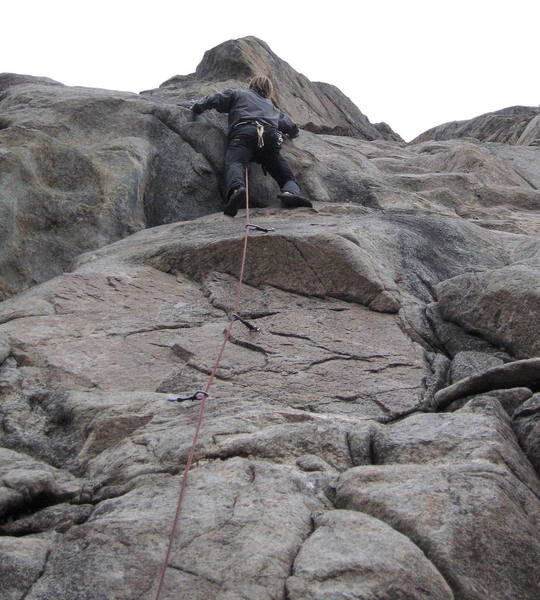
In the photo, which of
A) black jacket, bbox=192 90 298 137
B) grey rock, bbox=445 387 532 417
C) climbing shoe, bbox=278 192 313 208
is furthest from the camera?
black jacket, bbox=192 90 298 137

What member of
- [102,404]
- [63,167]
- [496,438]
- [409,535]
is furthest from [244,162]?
[409,535]

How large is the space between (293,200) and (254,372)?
3.64 m

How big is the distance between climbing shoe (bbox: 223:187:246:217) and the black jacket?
54.4 inches

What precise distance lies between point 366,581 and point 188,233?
208 inches

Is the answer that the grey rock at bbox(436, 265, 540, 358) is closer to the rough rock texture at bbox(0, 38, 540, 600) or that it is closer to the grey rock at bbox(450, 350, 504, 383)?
the rough rock texture at bbox(0, 38, 540, 600)

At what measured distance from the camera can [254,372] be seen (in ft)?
18.4

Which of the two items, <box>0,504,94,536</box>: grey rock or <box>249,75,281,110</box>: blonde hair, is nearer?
<box>0,504,94,536</box>: grey rock

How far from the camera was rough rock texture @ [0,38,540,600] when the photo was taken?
337cm

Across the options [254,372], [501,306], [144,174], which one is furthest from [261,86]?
[254,372]

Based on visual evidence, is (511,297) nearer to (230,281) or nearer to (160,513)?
(230,281)

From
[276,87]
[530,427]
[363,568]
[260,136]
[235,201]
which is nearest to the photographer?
[363,568]

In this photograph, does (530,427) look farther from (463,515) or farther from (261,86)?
(261,86)

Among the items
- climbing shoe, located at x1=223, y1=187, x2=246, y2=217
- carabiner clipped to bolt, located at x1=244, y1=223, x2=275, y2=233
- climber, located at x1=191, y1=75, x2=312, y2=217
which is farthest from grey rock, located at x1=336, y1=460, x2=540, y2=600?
climber, located at x1=191, y1=75, x2=312, y2=217

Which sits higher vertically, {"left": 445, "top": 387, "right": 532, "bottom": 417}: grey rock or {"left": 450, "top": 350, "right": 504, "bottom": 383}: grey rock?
{"left": 445, "top": 387, "right": 532, "bottom": 417}: grey rock
